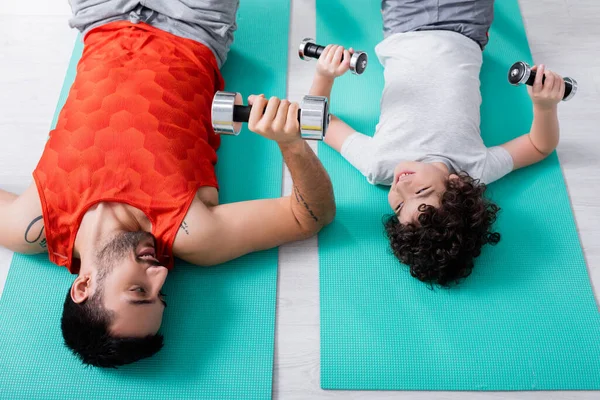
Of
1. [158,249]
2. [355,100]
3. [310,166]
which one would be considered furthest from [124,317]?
[355,100]

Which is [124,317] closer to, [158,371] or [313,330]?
[158,371]

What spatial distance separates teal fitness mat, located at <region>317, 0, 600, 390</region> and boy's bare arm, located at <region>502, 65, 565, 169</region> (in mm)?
87

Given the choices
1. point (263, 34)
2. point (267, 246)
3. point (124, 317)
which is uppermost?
point (263, 34)

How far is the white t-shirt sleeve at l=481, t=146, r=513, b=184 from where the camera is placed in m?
1.59

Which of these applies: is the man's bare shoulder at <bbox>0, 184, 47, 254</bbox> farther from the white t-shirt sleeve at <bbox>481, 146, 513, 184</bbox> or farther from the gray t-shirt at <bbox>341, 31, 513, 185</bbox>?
the white t-shirt sleeve at <bbox>481, 146, 513, 184</bbox>

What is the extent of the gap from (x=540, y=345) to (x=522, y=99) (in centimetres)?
89

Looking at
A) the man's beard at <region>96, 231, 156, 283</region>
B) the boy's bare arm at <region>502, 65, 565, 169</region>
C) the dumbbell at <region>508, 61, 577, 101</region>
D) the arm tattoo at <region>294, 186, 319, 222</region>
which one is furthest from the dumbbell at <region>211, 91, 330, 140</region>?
the boy's bare arm at <region>502, 65, 565, 169</region>

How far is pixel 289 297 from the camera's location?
61.6 inches

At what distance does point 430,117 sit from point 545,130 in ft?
1.25

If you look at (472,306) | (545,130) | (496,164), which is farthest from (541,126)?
(472,306)

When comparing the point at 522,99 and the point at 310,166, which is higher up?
the point at 310,166

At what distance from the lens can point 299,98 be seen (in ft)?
6.18

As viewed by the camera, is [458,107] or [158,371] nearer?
[158,371]

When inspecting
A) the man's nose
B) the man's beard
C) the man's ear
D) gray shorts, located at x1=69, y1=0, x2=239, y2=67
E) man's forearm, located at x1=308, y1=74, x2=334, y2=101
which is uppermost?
gray shorts, located at x1=69, y1=0, x2=239, y2=67
